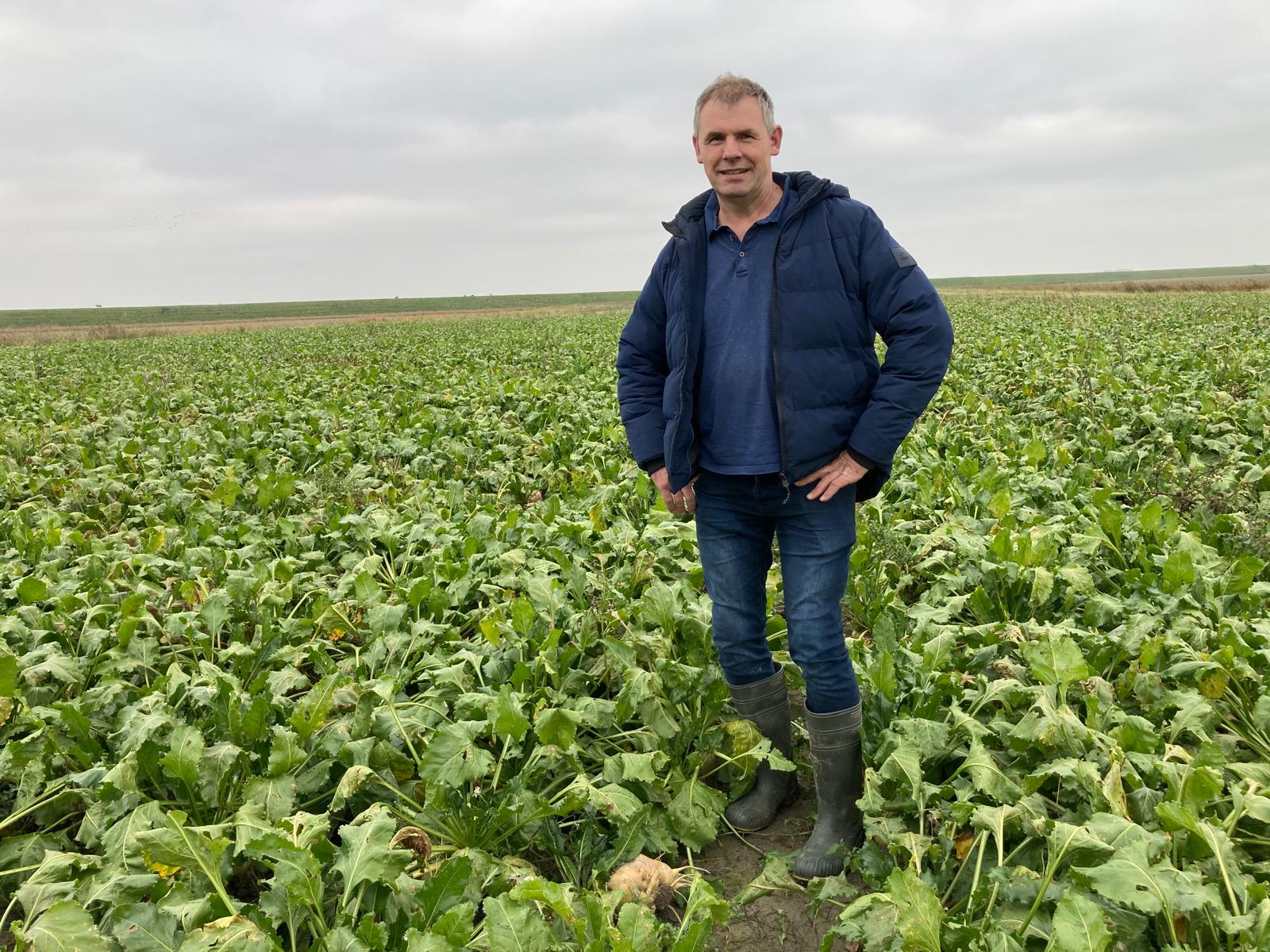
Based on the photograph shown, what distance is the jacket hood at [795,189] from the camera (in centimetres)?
282

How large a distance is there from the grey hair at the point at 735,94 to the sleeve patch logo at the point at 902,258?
0.54 m

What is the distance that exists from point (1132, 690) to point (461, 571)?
3503mm

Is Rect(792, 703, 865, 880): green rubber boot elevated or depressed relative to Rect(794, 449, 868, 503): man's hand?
depressed

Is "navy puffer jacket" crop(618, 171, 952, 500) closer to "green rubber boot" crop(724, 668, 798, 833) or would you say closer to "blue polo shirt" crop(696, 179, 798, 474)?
"blue polo shirt" crop(696, 179, 798, 474)

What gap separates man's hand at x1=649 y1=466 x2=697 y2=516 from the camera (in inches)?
125

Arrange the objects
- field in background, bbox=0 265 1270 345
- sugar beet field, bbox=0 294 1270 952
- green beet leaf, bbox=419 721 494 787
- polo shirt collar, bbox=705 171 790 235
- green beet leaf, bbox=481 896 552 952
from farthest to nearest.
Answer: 1. field in background, bbox=0 265 1270 345
2. green beet leaf, bbox=419 721 494 787
3. polo shirt collar, bbox=705 171 790 235
4. sugar beet field, bbox=0 294 1270 952
5. green beet leaf, bbox=481 896 552 952

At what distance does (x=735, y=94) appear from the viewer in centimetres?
274

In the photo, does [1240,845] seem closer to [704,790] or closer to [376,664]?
[704,790]

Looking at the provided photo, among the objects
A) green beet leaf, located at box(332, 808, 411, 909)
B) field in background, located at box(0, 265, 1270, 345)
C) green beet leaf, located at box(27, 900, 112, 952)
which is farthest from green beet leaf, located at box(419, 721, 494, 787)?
field in background, located at box(0, 265, 1270, 345)

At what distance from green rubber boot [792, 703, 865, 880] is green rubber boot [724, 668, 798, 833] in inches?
12.7

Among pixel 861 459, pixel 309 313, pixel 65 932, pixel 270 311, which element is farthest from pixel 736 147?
pixel 270 311

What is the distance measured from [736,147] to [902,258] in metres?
0.62

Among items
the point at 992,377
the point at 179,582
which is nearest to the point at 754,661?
the point at 179,582

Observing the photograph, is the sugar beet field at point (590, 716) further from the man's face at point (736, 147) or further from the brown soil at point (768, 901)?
the man's face at point (736, 147)
